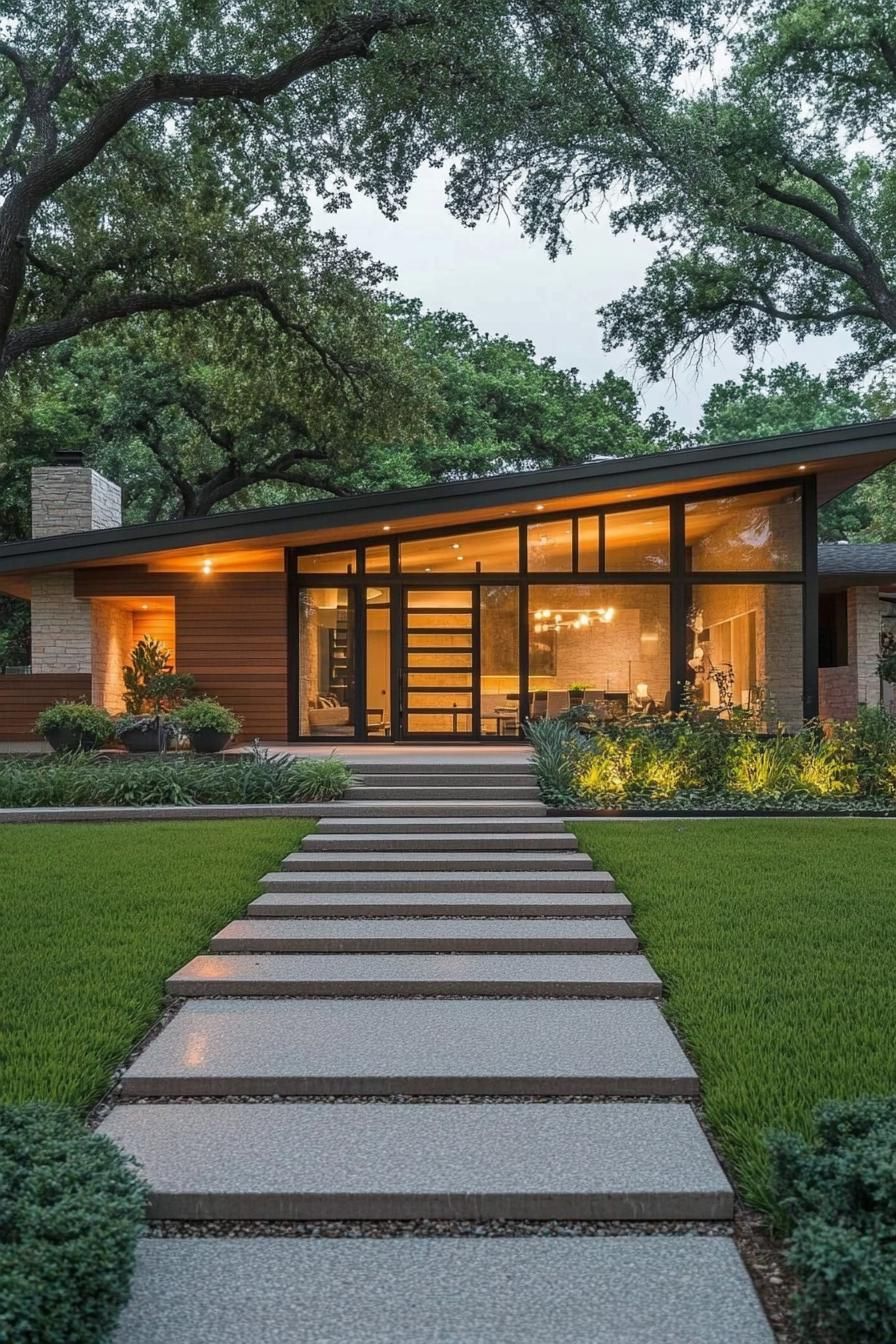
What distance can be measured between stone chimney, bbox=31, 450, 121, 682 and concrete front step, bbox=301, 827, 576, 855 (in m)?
6.64

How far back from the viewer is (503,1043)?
12.7 feet

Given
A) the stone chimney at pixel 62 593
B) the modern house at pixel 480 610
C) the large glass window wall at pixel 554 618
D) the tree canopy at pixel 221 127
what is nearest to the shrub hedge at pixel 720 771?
the modern house at pixel 480 610

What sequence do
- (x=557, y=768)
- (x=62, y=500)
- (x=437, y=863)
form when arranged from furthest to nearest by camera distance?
(x=62, y=500)
(x=557, y=768)
(x=437, y=863)

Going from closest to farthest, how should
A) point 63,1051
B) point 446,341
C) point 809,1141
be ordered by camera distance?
point 809,1141, point 63,1051, point 446,341

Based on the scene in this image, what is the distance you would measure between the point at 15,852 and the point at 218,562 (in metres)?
6.76

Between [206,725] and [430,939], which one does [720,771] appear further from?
[206,725]

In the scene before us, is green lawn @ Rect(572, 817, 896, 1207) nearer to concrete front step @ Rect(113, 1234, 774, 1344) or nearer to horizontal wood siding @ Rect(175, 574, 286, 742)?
concrete front step @ Rect(113, 1234, 774, 1344)

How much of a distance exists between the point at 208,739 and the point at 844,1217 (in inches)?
399

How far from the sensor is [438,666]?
45.2ft

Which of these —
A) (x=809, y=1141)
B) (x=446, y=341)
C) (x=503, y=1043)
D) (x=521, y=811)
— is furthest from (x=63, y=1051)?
(x=446, y=341)

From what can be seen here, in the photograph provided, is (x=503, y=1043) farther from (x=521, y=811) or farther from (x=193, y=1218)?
(x=521, y=811)

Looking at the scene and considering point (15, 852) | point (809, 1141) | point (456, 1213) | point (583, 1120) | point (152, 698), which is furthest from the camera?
point (152, 698)

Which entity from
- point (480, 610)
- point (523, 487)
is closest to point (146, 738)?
point (480, 610)

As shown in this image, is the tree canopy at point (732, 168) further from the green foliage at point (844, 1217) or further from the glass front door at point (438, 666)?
the green foliage at point (844, 1217)
